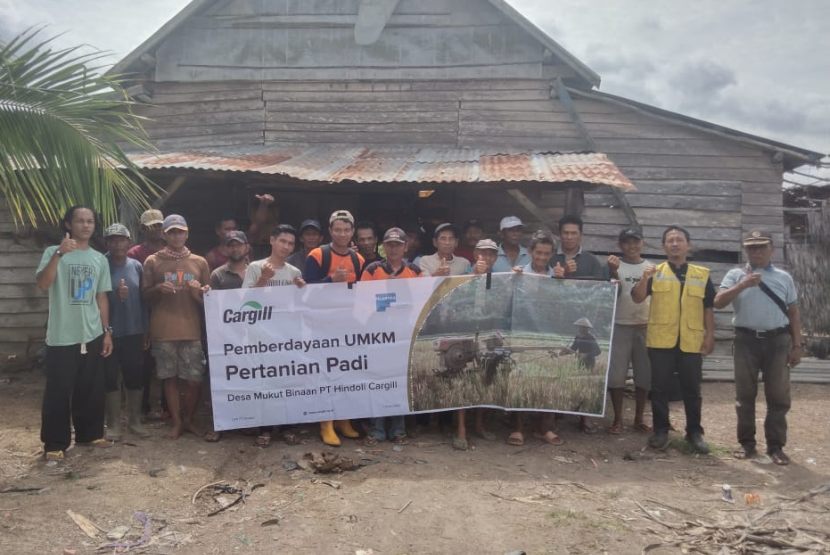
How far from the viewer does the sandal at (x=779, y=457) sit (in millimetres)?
4547

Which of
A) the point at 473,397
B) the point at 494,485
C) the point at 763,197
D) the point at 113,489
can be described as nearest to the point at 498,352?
the point at 473,397

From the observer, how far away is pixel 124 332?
484 cm

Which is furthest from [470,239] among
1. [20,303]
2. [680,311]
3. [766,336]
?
[20,303]

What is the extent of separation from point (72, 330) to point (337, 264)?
198cm

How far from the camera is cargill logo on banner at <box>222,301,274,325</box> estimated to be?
4.77 meters

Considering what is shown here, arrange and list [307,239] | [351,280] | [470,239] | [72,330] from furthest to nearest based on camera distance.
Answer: [470,239]
[307,239]
[351,280]
[72,330]

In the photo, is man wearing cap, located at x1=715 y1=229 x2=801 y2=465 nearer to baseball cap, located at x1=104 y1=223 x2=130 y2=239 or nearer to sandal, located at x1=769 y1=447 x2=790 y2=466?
sandal, located at x1=769 y1=447 x2=790 y2=466

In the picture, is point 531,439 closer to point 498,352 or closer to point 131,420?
point 498,352

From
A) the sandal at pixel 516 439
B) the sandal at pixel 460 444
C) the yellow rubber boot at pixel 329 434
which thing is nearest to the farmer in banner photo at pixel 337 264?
the yellow rubber boot at pixel 329 434

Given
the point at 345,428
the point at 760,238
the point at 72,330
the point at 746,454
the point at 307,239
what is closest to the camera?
the point at 72,330

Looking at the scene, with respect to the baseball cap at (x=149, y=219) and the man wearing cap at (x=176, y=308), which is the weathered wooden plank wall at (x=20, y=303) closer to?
the baseball cap at (x=149, y=219)

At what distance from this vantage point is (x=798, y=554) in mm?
3189

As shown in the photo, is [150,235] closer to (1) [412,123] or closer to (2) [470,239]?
(2) [470,239]

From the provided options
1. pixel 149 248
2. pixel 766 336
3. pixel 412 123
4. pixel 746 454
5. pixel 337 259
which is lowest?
pixel 746 454
